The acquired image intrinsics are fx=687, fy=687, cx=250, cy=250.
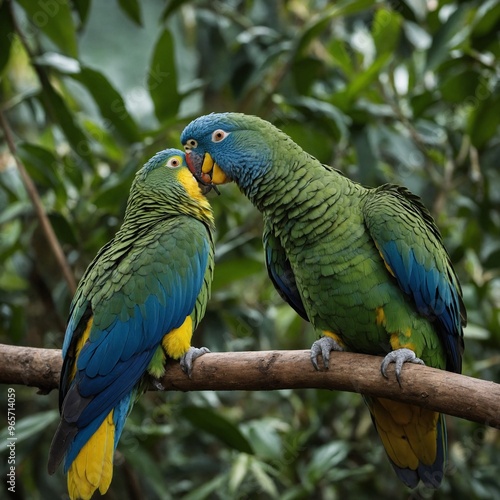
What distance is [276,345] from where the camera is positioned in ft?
8.94

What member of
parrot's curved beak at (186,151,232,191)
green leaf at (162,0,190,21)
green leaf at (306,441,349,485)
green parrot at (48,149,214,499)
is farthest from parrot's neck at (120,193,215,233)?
green leaf at (306,441,349,485)

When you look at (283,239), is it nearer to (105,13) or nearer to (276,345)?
(276,345)

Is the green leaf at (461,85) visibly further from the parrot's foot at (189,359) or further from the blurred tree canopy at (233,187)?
the parrot's foot at (189,359)

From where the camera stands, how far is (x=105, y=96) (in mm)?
2129

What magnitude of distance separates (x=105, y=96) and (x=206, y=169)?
0.66 m

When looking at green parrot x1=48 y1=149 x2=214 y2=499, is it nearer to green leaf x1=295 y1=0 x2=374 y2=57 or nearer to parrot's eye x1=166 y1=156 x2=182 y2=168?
parrot's eye x1=166 y1=156 x2=182 y2=168

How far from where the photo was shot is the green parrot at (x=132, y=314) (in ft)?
4.61

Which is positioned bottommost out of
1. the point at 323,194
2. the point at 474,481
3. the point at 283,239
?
the point at 474,481

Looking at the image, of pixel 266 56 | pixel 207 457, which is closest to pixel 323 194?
pixel 266 56

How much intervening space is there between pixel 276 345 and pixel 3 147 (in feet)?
5.39

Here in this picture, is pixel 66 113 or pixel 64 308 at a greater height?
pixel 66 113

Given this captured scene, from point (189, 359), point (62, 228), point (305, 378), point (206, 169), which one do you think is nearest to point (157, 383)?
point (189, 359)

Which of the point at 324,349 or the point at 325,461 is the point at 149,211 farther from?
the point at 325,461

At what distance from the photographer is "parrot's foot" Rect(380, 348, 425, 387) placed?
1471 mm
